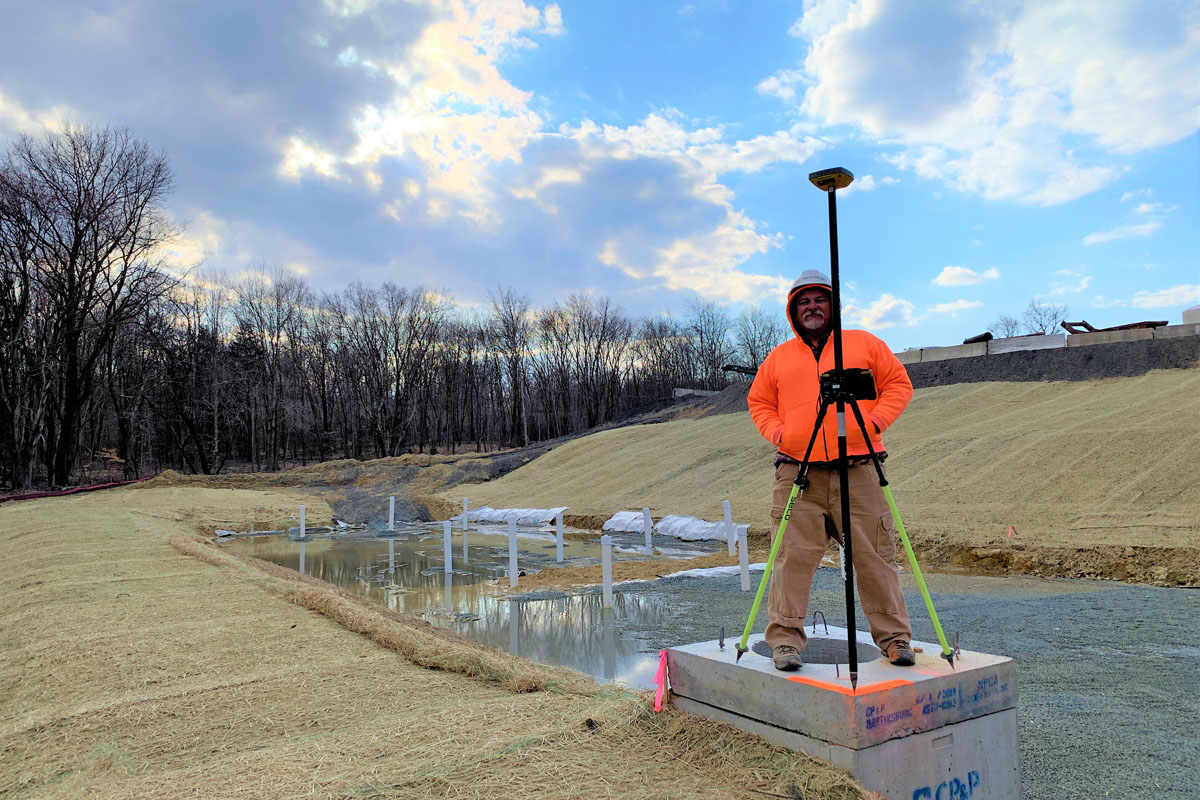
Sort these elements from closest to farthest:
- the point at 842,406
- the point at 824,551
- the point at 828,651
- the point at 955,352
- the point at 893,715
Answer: the point at 893,715 < the point at 842,406 < the point at 824,551 < the point at 828,651 < the point at 955,352

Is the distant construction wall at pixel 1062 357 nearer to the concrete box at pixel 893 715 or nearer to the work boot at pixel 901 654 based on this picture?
the concrete box at pixel 893 715

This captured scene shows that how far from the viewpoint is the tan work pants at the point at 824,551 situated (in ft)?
11.8

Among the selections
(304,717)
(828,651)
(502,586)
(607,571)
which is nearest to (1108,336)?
(607,571)

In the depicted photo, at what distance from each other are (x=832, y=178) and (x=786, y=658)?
7.43ft

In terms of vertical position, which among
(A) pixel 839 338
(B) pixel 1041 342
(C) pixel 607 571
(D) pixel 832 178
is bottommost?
(C) pixel 607 571

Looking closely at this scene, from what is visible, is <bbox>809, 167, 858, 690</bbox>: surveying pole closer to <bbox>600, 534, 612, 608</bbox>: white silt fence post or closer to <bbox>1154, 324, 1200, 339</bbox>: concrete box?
<bbox>600, 534, 612, 608</bbox>: white silt fence post

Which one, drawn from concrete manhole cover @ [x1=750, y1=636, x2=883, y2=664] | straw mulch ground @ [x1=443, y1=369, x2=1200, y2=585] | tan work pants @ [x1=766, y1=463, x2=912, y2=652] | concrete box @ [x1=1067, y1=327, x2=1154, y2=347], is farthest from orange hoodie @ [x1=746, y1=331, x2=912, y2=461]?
concrete box @ [x1=1067, y1=327, x2=1154, y2=347]

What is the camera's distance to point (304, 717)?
5020mm

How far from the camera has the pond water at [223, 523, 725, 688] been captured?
8.27 m

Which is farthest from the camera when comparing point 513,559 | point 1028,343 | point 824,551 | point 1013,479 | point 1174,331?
point 1028,343

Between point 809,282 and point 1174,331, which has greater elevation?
point 1174,331

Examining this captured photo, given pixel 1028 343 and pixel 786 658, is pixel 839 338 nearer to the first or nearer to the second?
pixel 786 658

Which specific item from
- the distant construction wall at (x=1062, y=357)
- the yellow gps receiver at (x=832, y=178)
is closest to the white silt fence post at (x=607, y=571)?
the yellow gps receiver at (x=832, y=178)

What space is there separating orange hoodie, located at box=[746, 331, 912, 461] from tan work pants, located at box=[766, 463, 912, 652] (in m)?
0.15
